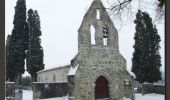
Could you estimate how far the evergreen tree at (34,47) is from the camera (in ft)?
15.3

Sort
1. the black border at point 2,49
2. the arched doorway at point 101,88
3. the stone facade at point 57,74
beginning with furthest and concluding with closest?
1. the arched doorway at point 101,88
2. the stone facade at point 57,74
3. the black border at point 2,49

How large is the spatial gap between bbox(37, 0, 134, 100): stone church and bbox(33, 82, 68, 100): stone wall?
6.7 inches

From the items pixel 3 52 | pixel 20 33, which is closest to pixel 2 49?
pixel 3 52

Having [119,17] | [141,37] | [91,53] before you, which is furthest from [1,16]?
[91,53]

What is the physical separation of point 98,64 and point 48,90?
1317 millimetres

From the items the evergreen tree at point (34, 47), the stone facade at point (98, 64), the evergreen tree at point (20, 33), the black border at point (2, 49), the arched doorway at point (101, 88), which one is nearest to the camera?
the black border at point (2, 49)

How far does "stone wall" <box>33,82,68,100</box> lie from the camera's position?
538 centimetres

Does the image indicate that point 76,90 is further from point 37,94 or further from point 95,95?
point 37,94

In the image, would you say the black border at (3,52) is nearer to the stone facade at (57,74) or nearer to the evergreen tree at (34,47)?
the evergreen tree at (34,47)

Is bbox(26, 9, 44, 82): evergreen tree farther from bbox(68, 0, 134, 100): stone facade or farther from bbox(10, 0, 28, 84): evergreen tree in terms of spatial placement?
bbox(68, 0, 134, 100): stone facade

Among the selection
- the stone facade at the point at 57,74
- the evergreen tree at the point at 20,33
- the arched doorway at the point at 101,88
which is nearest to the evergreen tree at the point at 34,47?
the evergreen tree at the point at 20,33

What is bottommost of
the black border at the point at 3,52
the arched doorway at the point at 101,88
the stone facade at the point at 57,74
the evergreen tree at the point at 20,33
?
the arched doorway at the point at 101,88

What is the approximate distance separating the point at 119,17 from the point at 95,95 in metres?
4.62

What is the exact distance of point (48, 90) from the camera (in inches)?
218
